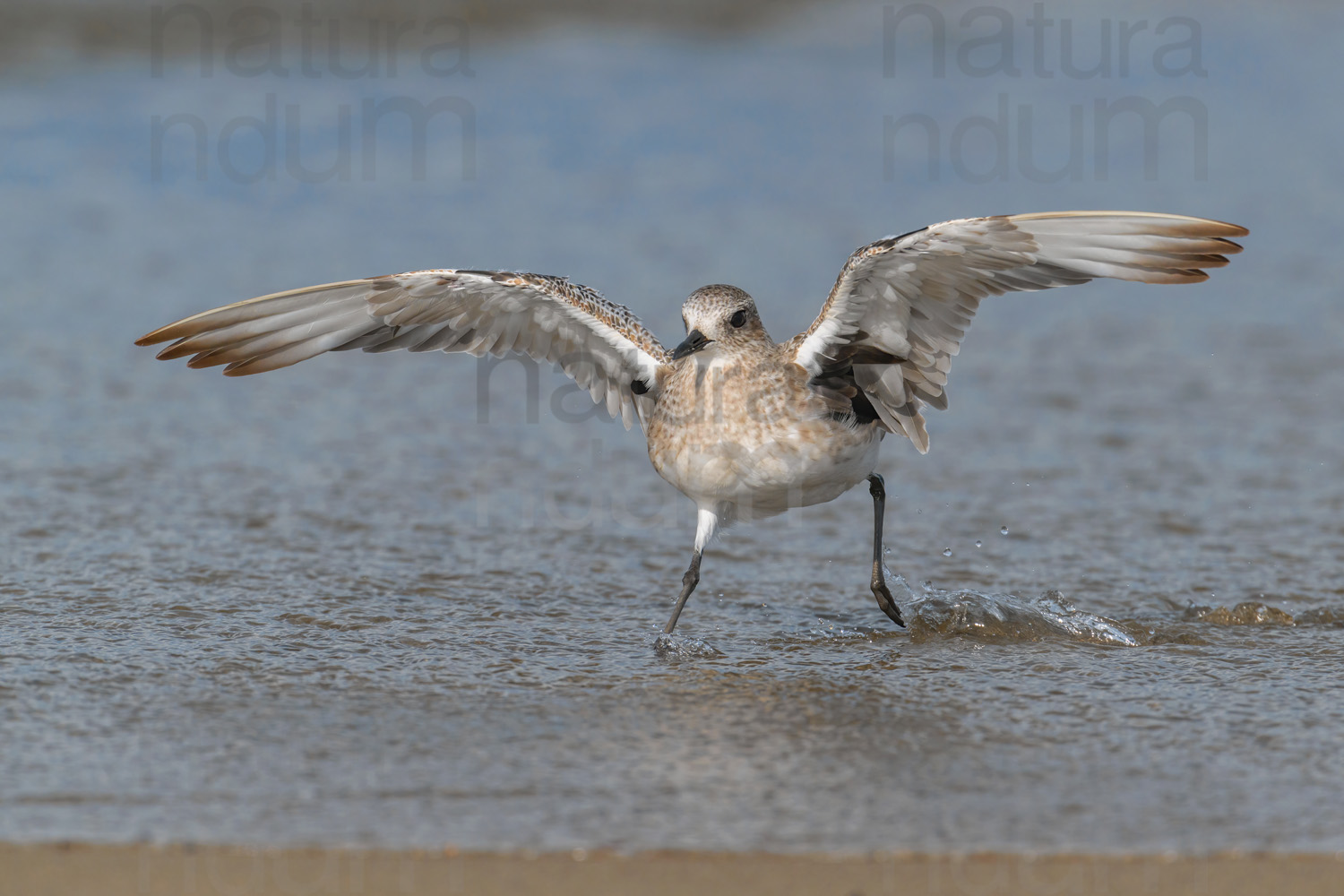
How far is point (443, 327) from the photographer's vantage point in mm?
6484

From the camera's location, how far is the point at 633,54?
17078 mm

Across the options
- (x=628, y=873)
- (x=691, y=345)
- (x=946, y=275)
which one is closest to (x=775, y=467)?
(x=691, y=345)

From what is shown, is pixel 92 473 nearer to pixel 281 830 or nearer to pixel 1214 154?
pixel 281 830

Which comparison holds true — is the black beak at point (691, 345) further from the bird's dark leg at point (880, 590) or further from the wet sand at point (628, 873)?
the wet sand at point (628, 873)

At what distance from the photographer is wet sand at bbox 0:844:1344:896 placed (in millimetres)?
3662

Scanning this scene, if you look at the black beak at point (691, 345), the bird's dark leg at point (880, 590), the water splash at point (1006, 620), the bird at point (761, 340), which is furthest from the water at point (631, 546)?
the black beak at point (691, 345)

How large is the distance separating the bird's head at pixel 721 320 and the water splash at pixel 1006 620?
1.36 metres

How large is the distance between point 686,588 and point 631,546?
45.2 inches

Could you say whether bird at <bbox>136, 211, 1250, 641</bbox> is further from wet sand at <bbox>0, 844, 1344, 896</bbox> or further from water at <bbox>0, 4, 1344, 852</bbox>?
wet sand at <bbox>0, 844, 1344, 896</bbox>

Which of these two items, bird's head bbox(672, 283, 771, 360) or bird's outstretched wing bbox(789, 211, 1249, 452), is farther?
bird's head bbox(672, 283, 771, 360)

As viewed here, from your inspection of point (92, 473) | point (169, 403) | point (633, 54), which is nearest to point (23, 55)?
point (633, 54)

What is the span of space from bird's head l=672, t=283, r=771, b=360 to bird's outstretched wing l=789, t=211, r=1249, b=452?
0.24 m

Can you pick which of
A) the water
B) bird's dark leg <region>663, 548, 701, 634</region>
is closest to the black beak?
bird's dark leg <region>663, 548, 701, 634</region>

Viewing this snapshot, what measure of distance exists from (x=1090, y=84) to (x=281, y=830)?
1421 centimetres
